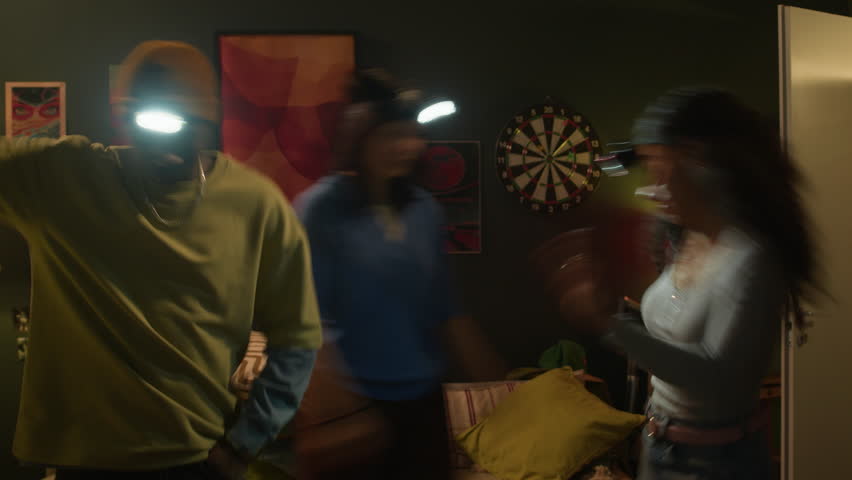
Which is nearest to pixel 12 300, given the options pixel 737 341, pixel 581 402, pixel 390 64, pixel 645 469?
pixel 390 64

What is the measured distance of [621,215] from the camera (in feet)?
11.9

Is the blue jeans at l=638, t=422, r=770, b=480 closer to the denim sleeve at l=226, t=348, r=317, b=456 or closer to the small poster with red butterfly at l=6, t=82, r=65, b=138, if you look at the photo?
the denim sleeve at l=226, t=348, r=317, b=456

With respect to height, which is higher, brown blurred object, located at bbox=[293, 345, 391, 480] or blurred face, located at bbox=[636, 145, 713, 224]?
blurred face, located at bbox=[636, 145, 713, 224]

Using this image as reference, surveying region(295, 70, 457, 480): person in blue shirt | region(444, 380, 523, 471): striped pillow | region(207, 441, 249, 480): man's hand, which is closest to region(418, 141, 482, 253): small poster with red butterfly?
region(444, 380, 523, 471): striped pillow

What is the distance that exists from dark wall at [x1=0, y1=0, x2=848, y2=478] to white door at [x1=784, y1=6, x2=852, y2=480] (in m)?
0.96

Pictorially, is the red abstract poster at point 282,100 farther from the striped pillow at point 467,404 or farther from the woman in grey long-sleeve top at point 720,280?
the woman in grey long-sleeve top at point 720,280

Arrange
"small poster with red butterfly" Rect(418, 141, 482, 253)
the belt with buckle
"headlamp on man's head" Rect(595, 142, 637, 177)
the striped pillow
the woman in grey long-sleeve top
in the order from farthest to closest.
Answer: "small poster with red butterfly" Rect(418, 141, 482, 253), the striped pillow, "headlamp on man's head" Rect(595, 142, 637, 177), the belt with buckle, the woman in grey long-sleeve top

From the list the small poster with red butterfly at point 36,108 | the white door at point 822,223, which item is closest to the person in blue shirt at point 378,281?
the white door at point 822,223

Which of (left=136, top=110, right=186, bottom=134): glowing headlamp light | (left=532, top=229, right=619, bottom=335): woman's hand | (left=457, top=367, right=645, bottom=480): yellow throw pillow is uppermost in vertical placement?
(left=136, top=110, right=186, bottom=134): glowing headlamp light

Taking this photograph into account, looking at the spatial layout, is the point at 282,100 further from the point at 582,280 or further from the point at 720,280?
the point at 720,280

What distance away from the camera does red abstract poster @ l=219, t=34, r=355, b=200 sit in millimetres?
3305

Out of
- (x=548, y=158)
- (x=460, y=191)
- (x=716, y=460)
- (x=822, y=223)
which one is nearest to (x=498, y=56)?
(x=548, y=158)

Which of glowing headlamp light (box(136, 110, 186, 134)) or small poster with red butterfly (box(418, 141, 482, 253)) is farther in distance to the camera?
small poster with red butterfly (box(418, 141, 482, 253))

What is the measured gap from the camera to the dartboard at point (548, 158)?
3.49 m
